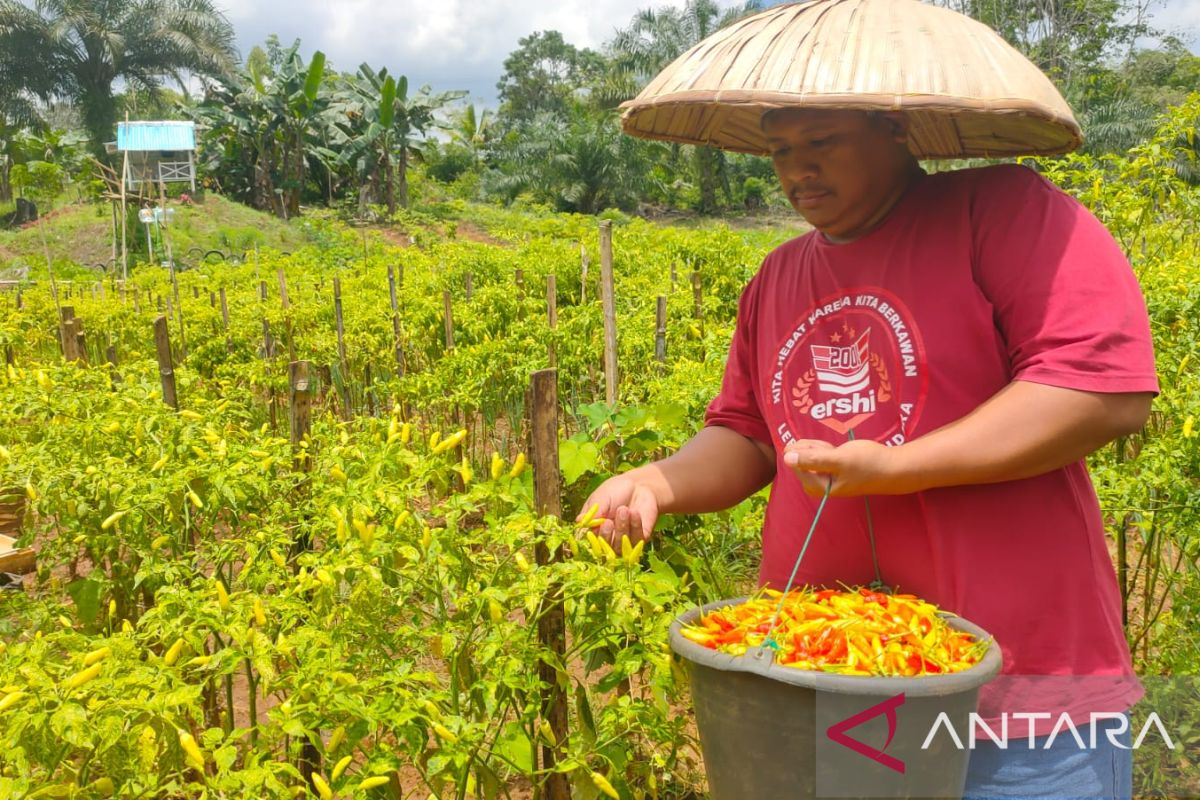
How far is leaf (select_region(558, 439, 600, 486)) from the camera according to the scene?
2.67 metres

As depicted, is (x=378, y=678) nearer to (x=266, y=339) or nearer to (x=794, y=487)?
(x=794, y=487)

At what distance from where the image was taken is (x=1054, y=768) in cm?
127

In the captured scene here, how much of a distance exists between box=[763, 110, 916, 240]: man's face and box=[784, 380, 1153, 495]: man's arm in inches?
14.1

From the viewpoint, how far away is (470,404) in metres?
4.98

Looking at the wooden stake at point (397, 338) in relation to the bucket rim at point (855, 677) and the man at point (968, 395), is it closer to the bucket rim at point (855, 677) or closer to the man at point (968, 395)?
the man at point (968, 395)

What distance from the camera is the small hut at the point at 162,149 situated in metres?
24.4

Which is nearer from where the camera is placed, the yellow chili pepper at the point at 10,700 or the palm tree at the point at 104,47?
the yellow chili pepper at the point at 10,700

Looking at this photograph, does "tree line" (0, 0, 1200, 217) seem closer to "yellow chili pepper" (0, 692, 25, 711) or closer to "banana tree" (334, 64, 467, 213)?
"banana tree" (334, 64, 467, 213)

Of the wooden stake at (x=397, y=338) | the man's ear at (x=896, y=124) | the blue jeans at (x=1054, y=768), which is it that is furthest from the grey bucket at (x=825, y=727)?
the wooden stake at (x=397, y=338)

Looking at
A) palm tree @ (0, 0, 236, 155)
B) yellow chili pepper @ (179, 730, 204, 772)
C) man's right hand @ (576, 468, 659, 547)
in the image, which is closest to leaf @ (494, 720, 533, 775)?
man's right hand @ (576, 468, 659, 547)

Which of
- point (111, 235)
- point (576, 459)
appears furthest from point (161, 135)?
point (576, 459)

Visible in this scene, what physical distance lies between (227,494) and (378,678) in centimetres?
91

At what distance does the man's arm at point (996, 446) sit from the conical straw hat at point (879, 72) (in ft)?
1.21

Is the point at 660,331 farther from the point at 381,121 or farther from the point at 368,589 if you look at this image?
the point at 381,121
